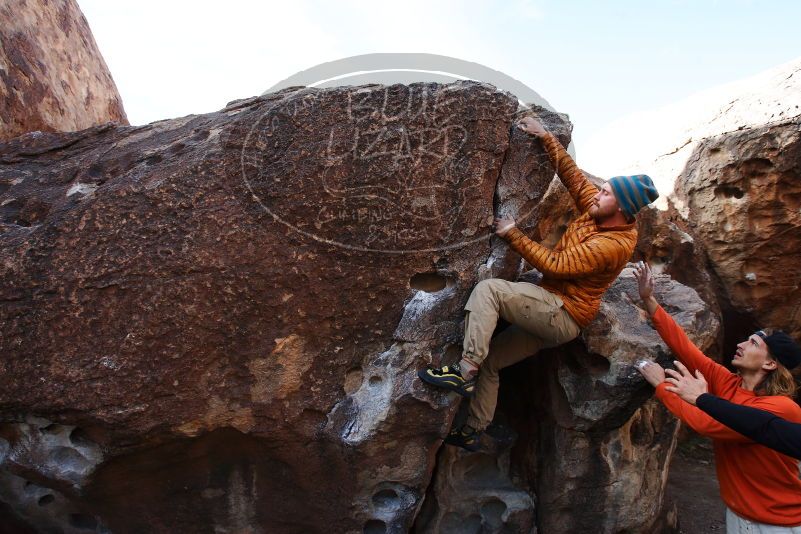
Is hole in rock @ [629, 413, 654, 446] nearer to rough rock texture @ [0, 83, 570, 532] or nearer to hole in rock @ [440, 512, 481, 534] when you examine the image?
hole in rock @ [440, 512, 481, 534]

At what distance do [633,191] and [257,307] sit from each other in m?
2.00

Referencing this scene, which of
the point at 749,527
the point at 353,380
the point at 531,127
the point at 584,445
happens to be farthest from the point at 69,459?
the point at 749,527

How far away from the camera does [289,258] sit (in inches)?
129

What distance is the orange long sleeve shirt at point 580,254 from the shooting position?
3066 mm

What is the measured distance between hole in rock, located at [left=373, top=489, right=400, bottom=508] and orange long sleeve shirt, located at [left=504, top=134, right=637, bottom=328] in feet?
4.70

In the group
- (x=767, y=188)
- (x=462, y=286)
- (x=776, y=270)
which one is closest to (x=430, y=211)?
(x=462, y=286)

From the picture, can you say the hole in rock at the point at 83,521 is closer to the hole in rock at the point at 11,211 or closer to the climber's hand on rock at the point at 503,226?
the hole in rock at the point at 11,211

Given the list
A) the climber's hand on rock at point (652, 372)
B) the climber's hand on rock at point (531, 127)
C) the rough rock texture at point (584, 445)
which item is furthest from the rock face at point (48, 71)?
the climber's hand on rock at point (652, 372)

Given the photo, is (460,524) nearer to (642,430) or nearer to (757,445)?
(642,430)

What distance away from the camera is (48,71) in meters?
4.82

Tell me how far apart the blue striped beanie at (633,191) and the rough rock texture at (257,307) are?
1.81ft

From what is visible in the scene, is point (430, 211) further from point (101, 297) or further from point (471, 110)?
point (101, 297)

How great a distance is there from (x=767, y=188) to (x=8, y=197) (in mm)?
5646

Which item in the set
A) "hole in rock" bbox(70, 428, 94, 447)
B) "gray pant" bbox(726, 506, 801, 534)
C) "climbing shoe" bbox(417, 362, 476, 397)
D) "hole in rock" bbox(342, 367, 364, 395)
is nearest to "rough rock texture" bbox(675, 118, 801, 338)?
"gray pant" bbox(726, 506, 801, 534)
